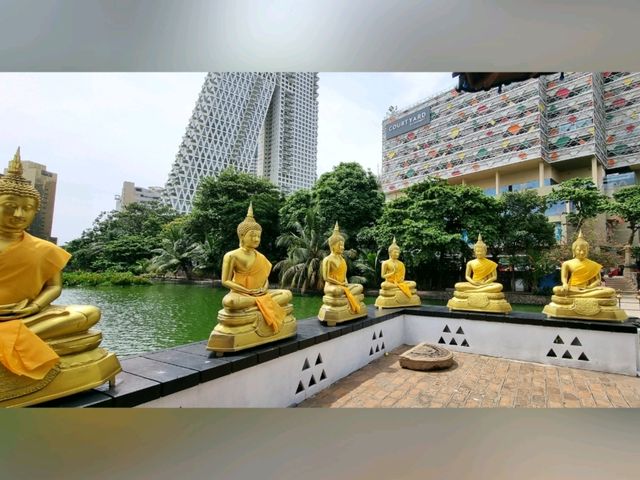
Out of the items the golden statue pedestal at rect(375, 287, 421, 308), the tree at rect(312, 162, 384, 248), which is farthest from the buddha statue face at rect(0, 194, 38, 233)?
the tree at rect(312, 162, 384, 248)

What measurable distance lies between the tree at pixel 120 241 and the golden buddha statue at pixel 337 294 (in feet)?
39.0

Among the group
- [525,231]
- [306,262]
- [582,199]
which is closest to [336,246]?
[306,262]

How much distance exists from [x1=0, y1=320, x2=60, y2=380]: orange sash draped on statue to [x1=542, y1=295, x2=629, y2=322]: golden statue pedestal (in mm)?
4596

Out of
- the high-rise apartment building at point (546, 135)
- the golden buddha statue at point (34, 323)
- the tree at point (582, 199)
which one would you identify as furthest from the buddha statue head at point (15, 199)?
the high-rise apartment building at point (546, 135)

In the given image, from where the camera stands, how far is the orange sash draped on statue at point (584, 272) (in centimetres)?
388

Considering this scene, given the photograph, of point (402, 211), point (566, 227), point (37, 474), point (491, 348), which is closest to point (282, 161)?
point (402, 211)

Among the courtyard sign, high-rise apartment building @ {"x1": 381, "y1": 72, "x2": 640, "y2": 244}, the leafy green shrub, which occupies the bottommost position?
the leafy green shrub

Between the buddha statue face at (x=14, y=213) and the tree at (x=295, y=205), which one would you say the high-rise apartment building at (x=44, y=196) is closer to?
the buddha statue face at (x=14, y=213)

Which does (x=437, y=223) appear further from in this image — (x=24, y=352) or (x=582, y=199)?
(x=24, y=352)

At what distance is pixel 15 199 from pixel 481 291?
15.0 ft

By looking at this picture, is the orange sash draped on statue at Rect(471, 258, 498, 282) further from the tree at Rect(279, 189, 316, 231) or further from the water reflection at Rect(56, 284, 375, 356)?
the tree at Rect(279, 189, 316, 231)

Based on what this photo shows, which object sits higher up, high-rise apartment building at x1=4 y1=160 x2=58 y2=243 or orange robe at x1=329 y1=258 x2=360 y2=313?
high-rise apartment building at x1=4 y1=160 x2=58 y2=243

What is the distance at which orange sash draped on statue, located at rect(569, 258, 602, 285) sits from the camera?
388cm
